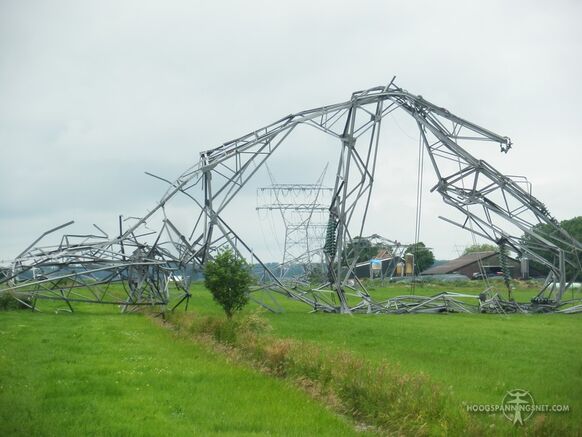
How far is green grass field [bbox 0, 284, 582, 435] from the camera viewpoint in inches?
423

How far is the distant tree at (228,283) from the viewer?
27.1 m

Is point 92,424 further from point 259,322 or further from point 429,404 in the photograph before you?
point 259,322

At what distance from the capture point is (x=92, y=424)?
1064 centimetres

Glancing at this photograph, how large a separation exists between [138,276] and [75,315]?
134 inches

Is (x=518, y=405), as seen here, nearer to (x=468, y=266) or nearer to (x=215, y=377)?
(x=215, y=377)

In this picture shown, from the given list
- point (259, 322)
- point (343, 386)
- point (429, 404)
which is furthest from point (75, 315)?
point (429, 404)

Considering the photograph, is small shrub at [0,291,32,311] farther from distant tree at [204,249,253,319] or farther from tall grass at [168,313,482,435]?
tall grass at [168,313,482,435]

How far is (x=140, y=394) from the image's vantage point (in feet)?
42.0

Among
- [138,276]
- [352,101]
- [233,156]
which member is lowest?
[138,276]

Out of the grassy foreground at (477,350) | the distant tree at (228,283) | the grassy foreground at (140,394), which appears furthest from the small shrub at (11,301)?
the grassy foreground at (140,394)

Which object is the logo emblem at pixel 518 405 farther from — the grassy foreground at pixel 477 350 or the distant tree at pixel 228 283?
the distant tree at pixel 228 283

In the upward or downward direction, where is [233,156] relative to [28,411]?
upward

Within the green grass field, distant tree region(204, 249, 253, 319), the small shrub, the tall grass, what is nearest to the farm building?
the small shrub

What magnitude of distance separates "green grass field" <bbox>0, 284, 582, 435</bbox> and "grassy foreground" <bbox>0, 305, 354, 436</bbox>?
24 millimetres
